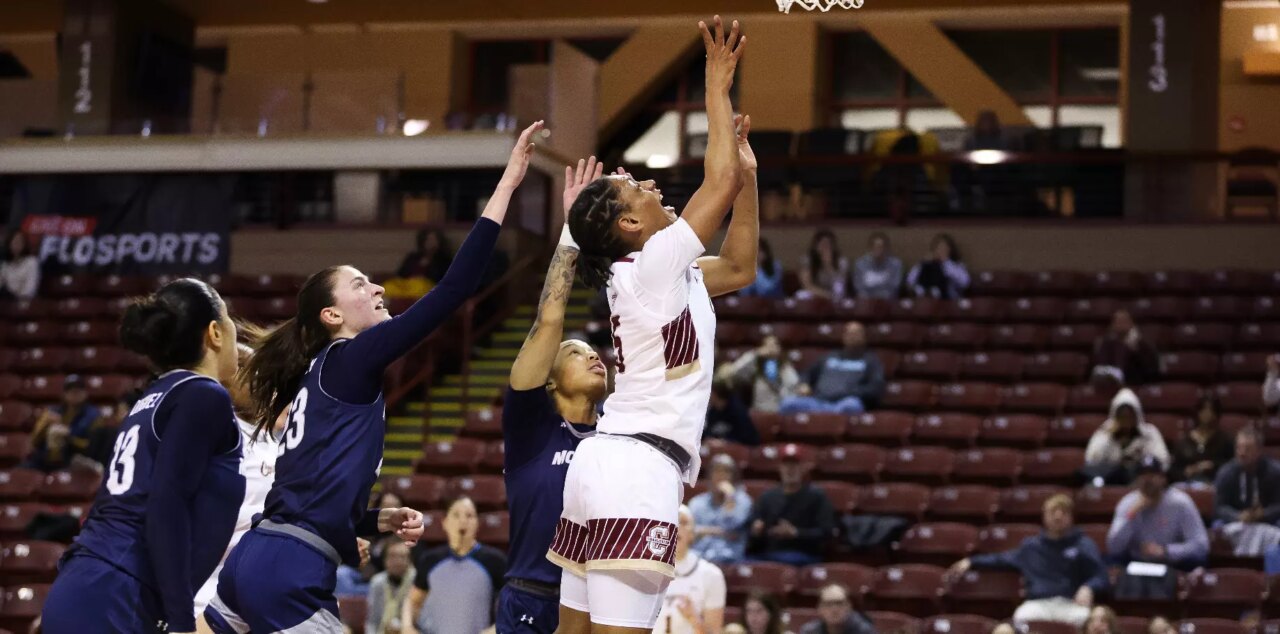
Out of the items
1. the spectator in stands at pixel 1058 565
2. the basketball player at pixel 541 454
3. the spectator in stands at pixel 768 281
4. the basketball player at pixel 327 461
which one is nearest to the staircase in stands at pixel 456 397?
the spectator in stands at pixel 768 281

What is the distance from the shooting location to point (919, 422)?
1369 centimetres

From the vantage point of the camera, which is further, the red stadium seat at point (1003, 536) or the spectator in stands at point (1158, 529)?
the red stadium seat at point (1003, 536)

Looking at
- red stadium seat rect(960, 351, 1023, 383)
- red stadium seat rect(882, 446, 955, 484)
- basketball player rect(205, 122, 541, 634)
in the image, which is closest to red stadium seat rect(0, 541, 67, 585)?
red stadium seat rect(882, 446, 955, 484)

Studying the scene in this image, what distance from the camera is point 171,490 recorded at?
4348 millimetres

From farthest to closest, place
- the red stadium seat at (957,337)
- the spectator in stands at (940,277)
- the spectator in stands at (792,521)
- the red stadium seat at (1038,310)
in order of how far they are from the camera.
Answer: the spectator in stands at (940,277), the red stadium seat at (1038,310), the red stadium seat at (957,337), the spectator in stands at (792,521)

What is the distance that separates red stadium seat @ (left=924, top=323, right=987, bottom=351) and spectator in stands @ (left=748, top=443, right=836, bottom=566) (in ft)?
14.1

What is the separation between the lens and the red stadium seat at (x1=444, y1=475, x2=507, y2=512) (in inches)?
508

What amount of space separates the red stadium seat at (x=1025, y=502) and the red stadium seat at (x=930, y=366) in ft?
9.28

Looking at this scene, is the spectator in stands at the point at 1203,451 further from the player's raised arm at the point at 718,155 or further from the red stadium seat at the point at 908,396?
the player's raised arm at the point at 718,155

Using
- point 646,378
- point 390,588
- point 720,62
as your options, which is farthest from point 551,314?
point 390,588

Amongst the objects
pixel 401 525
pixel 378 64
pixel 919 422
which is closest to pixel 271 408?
pixel 401 525

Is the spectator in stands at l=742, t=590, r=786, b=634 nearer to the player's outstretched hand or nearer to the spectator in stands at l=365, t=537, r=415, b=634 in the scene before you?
the spectator in stands at l=365, t=537, r=415, b=634

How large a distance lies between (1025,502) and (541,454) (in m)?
7.25

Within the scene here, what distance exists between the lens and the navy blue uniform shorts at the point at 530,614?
18.1ft
